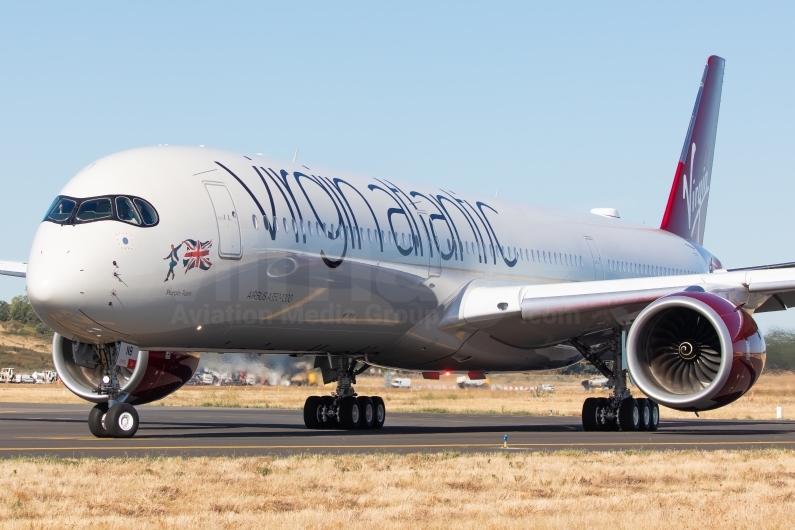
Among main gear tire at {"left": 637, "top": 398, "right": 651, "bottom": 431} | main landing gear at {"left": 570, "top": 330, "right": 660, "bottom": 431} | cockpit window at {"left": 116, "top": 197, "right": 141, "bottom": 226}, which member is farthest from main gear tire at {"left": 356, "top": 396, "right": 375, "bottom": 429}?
cockpit window at {"left": 116, "top": 197, "right": 141, "bottom": 226}

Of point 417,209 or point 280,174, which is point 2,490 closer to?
point 280,174

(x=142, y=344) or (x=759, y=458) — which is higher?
(x=142, y=344)

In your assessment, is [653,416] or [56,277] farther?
[653,416]

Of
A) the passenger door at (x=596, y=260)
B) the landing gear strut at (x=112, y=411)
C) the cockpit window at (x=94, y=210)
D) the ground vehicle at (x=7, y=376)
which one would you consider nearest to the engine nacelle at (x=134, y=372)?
the landing gear strut at (x=112, y=411)

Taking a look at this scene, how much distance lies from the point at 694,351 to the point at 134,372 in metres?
9.27

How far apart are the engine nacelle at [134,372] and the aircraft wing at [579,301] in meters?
4.75

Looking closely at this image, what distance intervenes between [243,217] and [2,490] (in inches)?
301

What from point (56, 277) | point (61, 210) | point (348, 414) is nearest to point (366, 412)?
point (348, 414)

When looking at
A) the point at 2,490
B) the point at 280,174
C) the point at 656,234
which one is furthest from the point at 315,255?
Result: the point at 656,234

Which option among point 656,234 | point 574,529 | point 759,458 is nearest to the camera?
point 574,529

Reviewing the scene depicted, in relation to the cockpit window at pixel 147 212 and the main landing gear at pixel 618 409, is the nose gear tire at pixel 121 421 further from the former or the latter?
the main landing gear at pixel 618 409

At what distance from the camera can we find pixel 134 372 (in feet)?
65.4

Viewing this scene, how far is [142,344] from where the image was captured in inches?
628

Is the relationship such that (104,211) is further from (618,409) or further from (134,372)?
(618,409)
